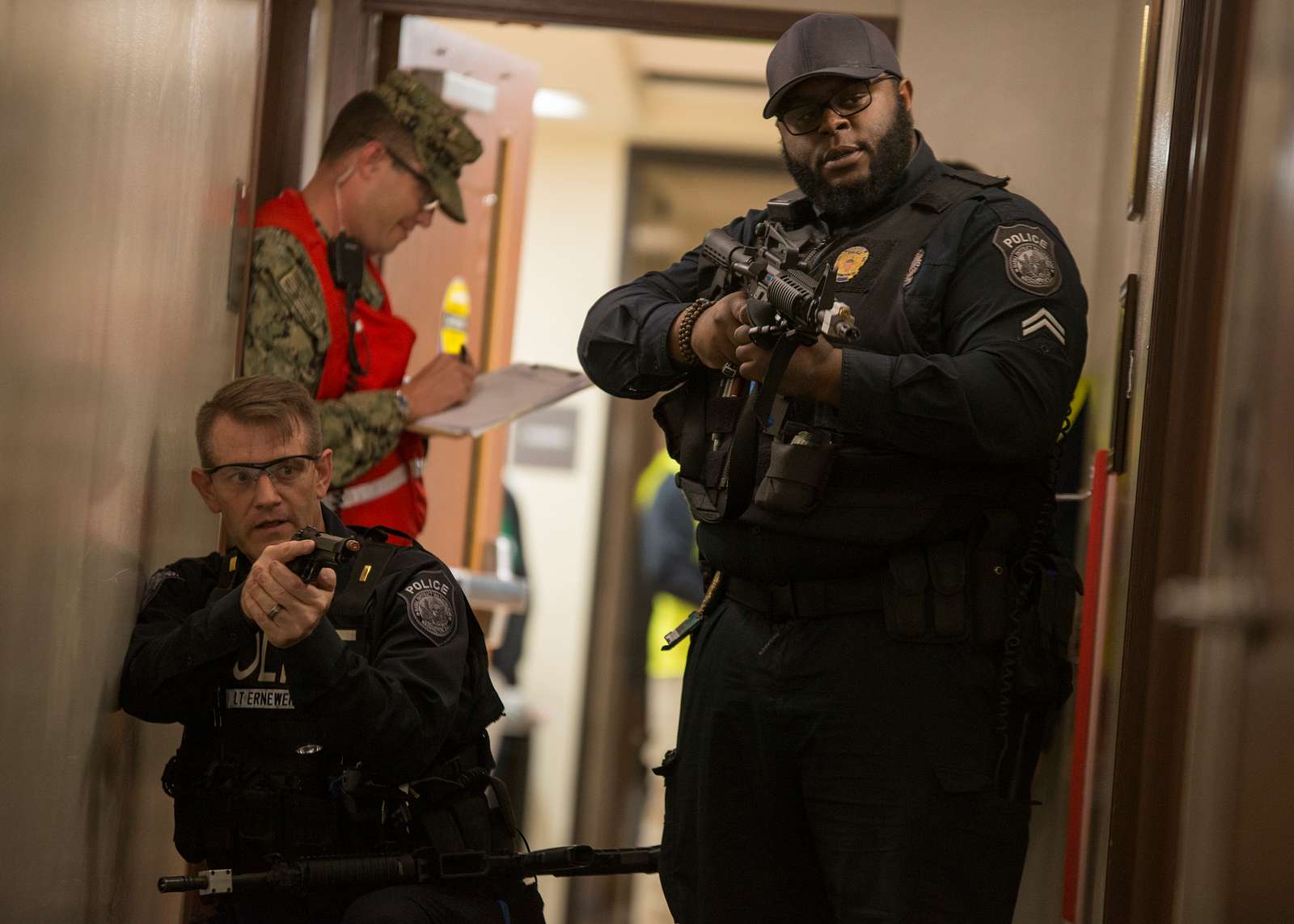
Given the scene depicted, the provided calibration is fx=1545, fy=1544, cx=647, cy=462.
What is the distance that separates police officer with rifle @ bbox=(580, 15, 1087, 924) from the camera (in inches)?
75.5

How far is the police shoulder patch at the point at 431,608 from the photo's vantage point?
7.05ft

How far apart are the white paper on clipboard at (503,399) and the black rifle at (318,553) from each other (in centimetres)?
100

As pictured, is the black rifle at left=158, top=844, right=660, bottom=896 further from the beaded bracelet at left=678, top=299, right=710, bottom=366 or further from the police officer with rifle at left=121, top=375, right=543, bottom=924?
the beaded bracelet at left=678, top=299, right=710, bottom=366

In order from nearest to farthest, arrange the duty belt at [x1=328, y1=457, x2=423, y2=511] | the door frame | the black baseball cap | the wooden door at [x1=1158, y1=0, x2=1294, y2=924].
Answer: the wooden door at [x1=1158, y1=0, x2=1294, y2=924]
the door frame
the black baseball cap
the duty belt at [x1=328, y1=457, x2=423, y2=511]

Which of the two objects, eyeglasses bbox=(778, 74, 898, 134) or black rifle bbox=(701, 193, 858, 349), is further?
eyeglasses bbox=(778, 74, 898, 134)

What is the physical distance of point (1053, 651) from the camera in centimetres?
201

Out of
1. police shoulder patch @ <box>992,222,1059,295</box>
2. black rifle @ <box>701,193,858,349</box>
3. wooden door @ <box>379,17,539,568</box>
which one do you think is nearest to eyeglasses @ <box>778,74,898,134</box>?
black rifle @ <box>701,193,858,349</box>

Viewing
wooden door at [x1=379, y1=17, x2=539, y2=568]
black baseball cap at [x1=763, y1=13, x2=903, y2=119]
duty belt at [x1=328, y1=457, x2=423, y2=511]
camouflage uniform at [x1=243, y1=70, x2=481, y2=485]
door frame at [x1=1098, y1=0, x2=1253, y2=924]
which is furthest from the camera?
wooden door at [x1=379, y1=17, x2=539, y2=568]

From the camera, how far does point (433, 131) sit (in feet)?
10.2

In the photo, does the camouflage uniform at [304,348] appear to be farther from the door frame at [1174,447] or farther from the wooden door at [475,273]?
the door frame at [1174,447]

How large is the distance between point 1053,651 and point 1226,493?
368 mm

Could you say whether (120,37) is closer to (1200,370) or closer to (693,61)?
(1200,370)

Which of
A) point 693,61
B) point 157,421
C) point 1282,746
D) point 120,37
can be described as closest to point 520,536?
point 693,61

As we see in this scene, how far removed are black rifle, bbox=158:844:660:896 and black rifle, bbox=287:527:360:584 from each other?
0.40 meters
